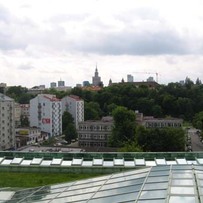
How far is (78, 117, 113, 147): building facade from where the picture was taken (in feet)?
259

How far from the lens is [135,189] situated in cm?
1077

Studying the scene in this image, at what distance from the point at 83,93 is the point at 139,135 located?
73.4 meters

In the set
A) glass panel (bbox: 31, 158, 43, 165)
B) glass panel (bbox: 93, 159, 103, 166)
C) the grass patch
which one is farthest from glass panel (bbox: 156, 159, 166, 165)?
glass panel (bbox: 31, 158, 43, 165)

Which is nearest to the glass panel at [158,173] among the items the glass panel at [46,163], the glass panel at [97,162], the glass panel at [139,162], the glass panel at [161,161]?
the glass panel at [139,162]

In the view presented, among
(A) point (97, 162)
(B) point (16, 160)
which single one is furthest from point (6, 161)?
(A) point (97, 162)

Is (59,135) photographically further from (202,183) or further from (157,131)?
(202,183)

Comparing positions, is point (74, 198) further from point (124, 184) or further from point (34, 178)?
point (34, 178)

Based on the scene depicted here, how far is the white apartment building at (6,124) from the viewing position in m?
75.4

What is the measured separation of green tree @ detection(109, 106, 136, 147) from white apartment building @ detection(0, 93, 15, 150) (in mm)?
24161

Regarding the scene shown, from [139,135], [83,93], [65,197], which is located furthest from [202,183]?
[83,93]

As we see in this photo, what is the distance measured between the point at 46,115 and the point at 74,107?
494 inches

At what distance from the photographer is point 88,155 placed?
22.3 metres

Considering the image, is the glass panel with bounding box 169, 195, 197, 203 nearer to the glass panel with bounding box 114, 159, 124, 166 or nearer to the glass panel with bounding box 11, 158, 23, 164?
the glass panel with bounding box 114, 159, 124, 166

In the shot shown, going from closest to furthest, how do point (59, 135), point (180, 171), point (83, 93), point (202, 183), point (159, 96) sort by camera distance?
point (202, 183) → point (180, 171) → point (59, 135) → point (159, 96) → point (83, 93)
